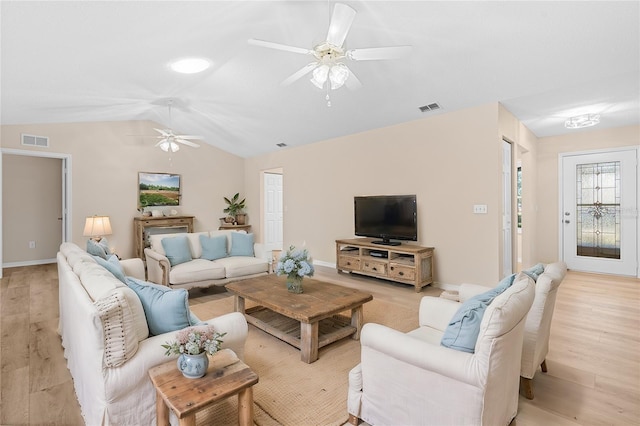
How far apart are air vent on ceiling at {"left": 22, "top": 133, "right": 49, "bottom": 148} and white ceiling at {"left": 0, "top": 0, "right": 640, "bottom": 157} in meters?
0.28

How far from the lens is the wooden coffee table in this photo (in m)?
2.56

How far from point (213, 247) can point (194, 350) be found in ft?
11.1

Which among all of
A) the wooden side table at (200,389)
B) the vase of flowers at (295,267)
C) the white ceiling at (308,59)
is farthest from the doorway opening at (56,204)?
the wooden side table at (200,389)

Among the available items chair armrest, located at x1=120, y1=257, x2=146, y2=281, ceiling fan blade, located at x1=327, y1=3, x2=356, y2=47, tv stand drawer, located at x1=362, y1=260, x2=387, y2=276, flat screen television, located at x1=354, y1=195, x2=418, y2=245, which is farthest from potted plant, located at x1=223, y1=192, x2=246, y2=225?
ceiling fan blade, located at x1=327, y1=3, x2=356, y2=47

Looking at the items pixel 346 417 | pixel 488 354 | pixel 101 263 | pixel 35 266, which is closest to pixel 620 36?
pixel 488 354

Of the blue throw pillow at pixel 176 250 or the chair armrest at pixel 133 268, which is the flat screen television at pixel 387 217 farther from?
the chair armrest at pixel 133 268

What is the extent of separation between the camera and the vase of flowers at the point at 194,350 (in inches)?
59.9

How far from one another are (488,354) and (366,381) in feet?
2.28

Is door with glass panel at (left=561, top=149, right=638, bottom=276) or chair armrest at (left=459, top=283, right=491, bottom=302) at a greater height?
door with glass panel at (left=561, top=149, right=638, bottom=276)

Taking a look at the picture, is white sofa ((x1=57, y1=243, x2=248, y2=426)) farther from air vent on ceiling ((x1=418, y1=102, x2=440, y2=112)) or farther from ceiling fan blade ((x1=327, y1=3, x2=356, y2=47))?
air vent on ceiling ((x1=418, y1=102, x2=440, y2=112))

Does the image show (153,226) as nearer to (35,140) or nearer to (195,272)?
(35,140)

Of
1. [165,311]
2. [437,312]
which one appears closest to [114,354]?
[165,311]

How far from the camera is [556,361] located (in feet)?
8.36

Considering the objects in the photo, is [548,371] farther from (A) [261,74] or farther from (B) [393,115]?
(A) [261,74]
